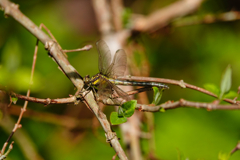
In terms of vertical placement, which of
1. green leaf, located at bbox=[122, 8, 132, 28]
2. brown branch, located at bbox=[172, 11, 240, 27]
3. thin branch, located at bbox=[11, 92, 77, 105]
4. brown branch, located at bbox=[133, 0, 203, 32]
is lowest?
thin branch, located at bbox=[11, 92, 77, 105]

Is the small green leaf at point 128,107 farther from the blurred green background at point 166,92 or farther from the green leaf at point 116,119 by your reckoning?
the blurred green background at point 166,92

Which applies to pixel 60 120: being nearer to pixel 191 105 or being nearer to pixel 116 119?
pixel 116 119

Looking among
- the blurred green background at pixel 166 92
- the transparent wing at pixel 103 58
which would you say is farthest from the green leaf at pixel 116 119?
the blurred green background at pixel 166 92

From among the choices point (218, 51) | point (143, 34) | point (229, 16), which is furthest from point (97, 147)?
point (229, 16)

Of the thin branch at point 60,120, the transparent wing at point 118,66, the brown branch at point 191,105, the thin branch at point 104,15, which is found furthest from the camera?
the thin branch at point 104,15

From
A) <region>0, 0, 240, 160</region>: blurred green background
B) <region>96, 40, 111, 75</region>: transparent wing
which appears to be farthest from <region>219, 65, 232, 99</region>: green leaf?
<region>0, 0, 240, 160</region>: blurred green background

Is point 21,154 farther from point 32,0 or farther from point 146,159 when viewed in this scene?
point 32,0

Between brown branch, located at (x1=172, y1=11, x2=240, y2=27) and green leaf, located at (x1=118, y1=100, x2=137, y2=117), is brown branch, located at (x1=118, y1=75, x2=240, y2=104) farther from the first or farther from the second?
brown branch, located at (x1=172, y1=11, x2=240, y2=27)
